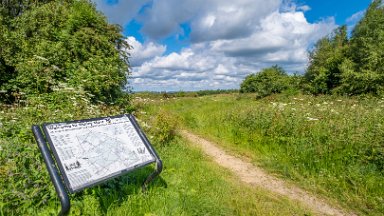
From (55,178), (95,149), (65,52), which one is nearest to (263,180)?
(95,149)

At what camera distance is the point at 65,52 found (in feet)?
34.9

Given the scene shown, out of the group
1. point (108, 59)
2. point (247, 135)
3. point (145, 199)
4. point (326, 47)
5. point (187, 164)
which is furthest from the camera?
point (326, 47)

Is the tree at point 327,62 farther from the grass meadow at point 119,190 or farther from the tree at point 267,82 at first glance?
the grass meadow at point 119,190

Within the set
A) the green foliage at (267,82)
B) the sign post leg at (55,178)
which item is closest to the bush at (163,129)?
the sign post leg at (55,178)

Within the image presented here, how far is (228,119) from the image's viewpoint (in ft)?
42.6

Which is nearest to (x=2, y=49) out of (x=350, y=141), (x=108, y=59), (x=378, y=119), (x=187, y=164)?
(x=108, y=59)

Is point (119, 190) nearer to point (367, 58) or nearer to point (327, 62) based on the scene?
point (367, 58)

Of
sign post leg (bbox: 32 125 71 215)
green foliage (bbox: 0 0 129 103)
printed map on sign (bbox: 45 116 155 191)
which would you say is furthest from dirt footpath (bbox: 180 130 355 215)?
green foliage (bbox: 0 0 129 103)

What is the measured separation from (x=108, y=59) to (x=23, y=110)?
5.92 meters

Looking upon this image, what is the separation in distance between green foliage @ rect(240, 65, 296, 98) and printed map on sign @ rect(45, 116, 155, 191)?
89.5 feet

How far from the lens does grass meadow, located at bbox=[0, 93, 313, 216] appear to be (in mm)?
3637

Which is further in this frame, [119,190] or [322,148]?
[322,148]

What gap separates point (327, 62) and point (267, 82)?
681 centimetres

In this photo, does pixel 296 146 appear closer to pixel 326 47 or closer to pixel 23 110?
pixel 23 110
